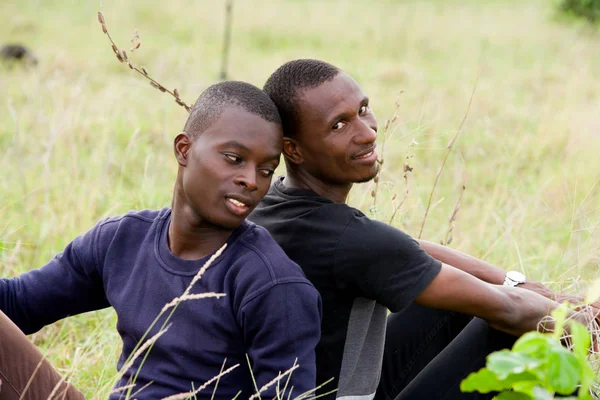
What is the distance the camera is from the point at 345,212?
6.81 ft

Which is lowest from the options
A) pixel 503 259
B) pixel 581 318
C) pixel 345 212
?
pixel 503 259

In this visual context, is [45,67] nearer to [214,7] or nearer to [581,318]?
[214,7]

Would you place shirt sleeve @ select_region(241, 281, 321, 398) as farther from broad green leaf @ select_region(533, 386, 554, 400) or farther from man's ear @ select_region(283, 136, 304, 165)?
broad green leaf @ select_region(533, 386, 554, 400)

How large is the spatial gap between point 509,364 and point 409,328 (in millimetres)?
1427

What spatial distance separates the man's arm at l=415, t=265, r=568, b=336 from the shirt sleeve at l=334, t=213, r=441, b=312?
50mm

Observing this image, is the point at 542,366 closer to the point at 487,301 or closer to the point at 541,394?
the point at 541,394

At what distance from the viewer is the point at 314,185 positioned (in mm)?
2297

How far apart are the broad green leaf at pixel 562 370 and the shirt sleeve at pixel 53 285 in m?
1.33

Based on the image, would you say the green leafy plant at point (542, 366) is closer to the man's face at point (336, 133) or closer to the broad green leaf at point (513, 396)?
the broad green leaf at point (513, 396)

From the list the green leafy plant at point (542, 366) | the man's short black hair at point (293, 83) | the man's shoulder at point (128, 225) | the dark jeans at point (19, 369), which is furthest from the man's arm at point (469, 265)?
the green leafy plant at point (542, 366)

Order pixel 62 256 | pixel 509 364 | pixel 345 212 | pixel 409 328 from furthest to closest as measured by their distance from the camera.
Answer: pixel 409 328 < pixel 62 256 < pixel 345 212 < pixel 509 364

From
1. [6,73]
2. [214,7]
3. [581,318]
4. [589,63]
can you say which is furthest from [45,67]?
[581,318]

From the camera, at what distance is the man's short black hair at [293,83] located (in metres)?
2.21

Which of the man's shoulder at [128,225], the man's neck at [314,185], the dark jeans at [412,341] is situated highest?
the man's neck at [314,185]
